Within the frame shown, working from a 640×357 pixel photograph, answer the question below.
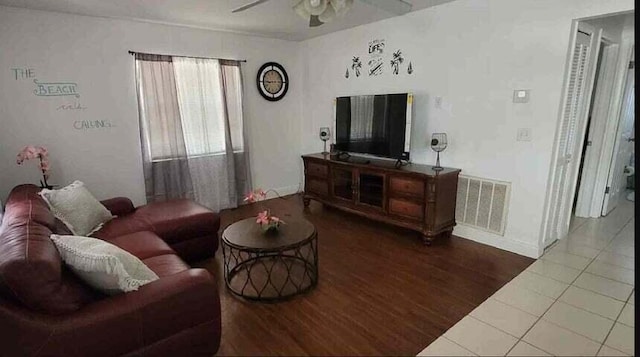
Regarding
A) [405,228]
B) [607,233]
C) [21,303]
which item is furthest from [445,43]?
[21,303]

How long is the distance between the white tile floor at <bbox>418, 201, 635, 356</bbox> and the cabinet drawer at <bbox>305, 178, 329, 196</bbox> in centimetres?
233

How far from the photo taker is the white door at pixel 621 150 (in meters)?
3.75

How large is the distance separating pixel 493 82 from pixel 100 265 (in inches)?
130

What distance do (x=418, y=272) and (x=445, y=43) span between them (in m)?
2.27

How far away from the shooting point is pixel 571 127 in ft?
9.95

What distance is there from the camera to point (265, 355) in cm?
191

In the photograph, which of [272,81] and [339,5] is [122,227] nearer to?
[339,5]

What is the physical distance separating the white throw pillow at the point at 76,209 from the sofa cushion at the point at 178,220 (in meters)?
0.33

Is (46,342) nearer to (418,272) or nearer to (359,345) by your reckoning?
(359,345)

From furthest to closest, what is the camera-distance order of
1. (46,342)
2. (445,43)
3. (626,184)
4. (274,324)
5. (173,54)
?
(626,184)
(173,54)
(445,43)
(274,324)
(46,342)

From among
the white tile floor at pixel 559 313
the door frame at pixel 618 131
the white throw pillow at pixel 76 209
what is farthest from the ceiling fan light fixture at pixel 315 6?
the door frame at pixel 618 131

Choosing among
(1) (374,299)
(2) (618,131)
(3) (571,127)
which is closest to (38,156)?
(1) (374,299)

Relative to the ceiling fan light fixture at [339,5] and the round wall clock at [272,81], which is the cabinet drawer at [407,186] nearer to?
the ceiling fan light fixture at [339,5]

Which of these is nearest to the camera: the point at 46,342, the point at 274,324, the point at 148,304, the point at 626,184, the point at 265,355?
the point at 46,342
